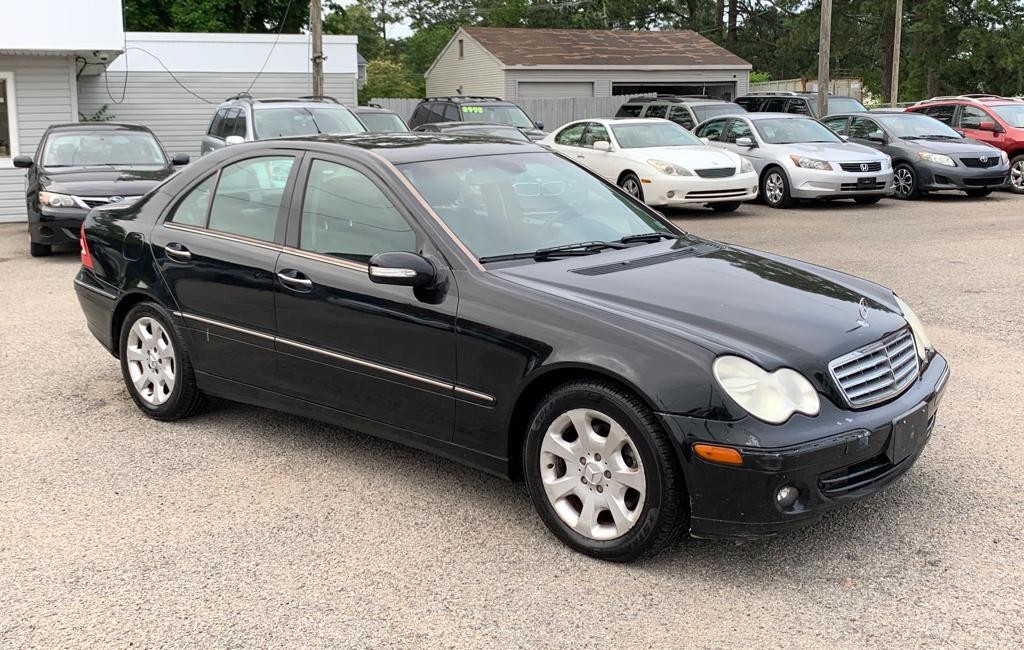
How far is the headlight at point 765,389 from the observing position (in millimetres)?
3607

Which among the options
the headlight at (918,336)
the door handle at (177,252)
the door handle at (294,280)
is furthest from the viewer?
the door handle at (177,252)

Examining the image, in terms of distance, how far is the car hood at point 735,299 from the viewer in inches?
150

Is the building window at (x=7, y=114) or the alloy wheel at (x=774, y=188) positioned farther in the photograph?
the alloy wheel at (x=774, y=188)

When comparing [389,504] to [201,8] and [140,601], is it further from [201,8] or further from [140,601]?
[201,8]

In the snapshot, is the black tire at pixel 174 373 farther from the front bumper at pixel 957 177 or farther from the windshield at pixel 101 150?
the front bumper at pixel 957 177

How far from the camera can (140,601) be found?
3666mm

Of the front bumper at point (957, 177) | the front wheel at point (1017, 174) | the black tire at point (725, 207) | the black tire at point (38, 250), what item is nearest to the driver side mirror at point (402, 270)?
the black tire at point (38, 250)

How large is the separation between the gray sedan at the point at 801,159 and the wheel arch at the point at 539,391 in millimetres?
13264

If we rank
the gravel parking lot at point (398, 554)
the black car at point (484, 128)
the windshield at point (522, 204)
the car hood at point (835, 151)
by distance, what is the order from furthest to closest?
the black car at point (484, 128) → the car hood at point (835, 151) → the windshield at point (522, 204) → the gravel parking lot at point (398, 554)

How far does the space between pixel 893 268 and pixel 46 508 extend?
8.54 metres

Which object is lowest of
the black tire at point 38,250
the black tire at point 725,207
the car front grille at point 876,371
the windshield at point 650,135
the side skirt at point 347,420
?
the black tire at point 38,250

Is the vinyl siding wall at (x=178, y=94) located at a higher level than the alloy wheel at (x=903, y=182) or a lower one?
higher

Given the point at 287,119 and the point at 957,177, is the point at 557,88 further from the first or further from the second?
the point at 287,119

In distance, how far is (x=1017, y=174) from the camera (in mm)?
18984
